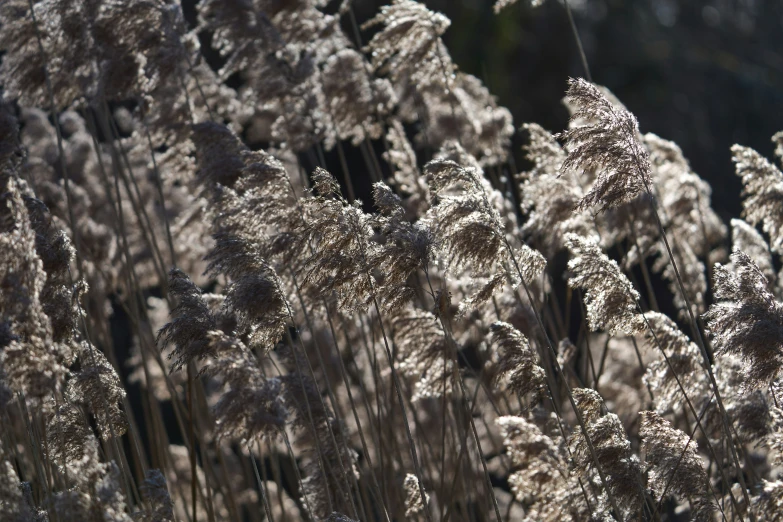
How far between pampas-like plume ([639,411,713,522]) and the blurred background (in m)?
9.42

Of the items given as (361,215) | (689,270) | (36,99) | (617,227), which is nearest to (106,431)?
(361,215)

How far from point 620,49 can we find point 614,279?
12.4 meters

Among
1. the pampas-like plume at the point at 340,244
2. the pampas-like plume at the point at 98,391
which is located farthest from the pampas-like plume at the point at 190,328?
the pampas-like plume at the point at 340,244

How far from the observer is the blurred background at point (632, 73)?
1282 cm

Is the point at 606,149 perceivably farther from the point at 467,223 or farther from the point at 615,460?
the point at 615,460

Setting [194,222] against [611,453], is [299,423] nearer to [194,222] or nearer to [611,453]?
[611,453]

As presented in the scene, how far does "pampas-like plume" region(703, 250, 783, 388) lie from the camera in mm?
2752

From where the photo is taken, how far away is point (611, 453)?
117 inches

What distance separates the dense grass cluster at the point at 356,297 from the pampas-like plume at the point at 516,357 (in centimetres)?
1

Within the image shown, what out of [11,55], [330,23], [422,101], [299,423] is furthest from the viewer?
[422,101]

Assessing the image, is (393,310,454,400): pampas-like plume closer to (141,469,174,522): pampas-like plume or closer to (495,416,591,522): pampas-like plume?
(495,416,591,522): pampas-like plume

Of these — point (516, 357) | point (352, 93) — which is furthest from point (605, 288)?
point (352, 93)

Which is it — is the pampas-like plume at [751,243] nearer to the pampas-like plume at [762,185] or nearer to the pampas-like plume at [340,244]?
the pampas-like plume at [762,185]

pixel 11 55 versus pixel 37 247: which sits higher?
pixel 11 55
